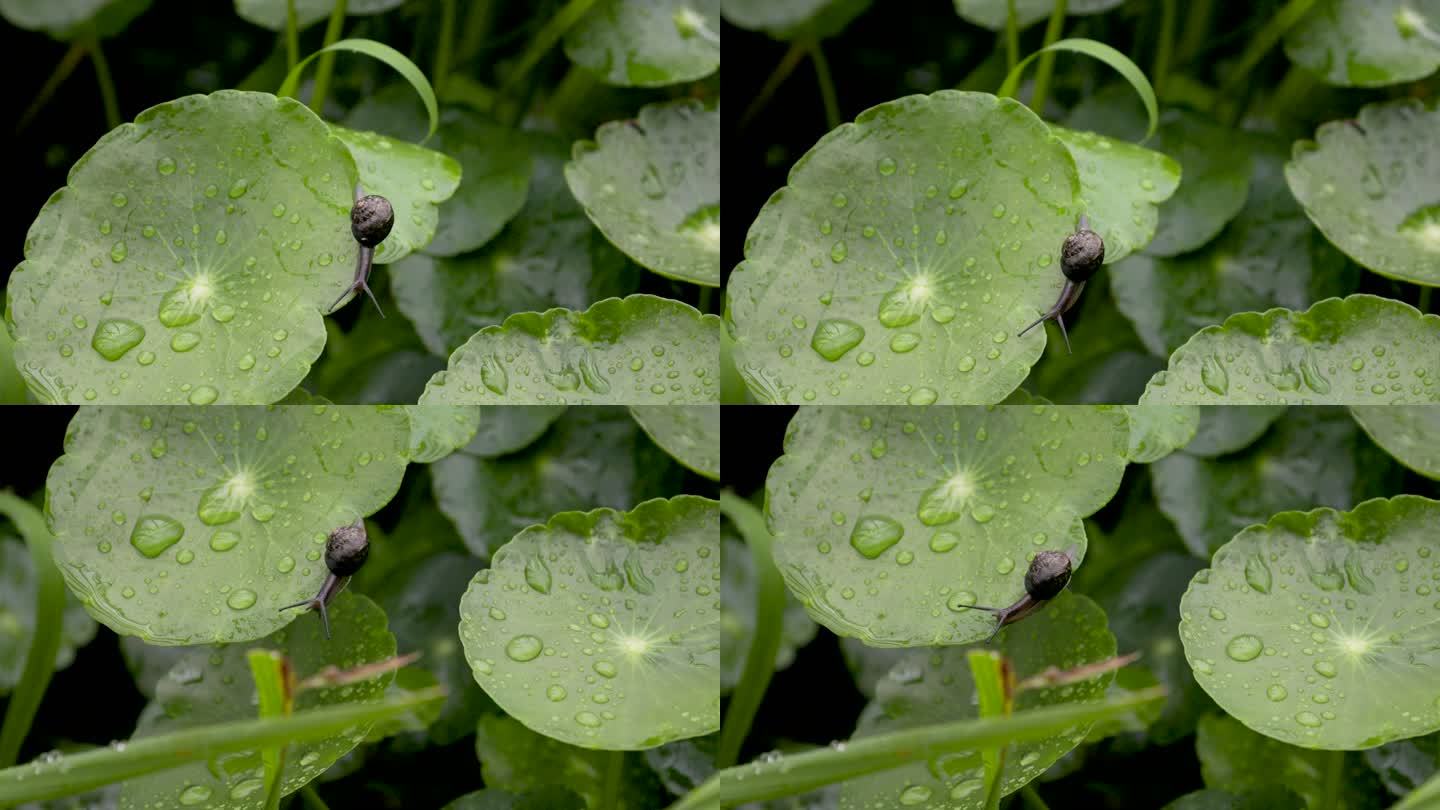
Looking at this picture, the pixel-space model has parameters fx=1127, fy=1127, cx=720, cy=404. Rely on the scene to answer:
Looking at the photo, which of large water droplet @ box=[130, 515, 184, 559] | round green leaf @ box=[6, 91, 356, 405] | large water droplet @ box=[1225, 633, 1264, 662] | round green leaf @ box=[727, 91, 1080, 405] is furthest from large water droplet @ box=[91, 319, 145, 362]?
large water droplet @ box=[1225, 633, 1264, 662]

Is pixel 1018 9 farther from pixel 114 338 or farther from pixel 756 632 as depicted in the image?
pixel 114 338

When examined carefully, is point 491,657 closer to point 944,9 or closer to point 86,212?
point 86,212

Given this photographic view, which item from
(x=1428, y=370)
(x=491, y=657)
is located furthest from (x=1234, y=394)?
(x=491, y=657)

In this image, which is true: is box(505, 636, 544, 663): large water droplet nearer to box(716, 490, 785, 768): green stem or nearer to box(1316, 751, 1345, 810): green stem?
box(716, 490, 785, 768): green stem

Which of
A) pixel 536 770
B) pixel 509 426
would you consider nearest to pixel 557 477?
pixel 509 426

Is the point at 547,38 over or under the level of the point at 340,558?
over
